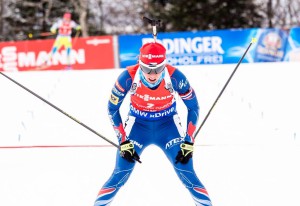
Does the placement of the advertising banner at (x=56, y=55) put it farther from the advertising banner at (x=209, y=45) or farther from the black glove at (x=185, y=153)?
the black glove at (x=185, y=153)

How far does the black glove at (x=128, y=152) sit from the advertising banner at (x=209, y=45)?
40.2 feet

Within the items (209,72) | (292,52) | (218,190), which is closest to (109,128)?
(218,190)

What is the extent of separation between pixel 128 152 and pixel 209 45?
12749 millimetres

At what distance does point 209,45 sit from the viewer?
1619 cm

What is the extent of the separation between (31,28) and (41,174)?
27470 millimetres

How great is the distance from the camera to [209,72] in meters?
13.7

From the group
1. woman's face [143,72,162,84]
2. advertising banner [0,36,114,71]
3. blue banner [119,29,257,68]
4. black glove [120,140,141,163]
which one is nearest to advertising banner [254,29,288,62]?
blue banner [119,29,257,68]

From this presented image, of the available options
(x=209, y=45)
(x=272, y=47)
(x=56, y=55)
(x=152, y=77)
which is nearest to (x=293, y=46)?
(x=272, y=47)

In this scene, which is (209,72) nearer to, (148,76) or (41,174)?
(41,174)

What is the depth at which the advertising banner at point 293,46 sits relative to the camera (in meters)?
15.5

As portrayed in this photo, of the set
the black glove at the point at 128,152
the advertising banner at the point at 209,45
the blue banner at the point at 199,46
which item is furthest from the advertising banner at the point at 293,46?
the black glove at the point at 128,152

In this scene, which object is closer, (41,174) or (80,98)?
(41,174)

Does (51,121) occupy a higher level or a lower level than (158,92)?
lower

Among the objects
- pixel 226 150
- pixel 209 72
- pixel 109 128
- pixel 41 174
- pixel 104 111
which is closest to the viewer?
pixel 41 174
